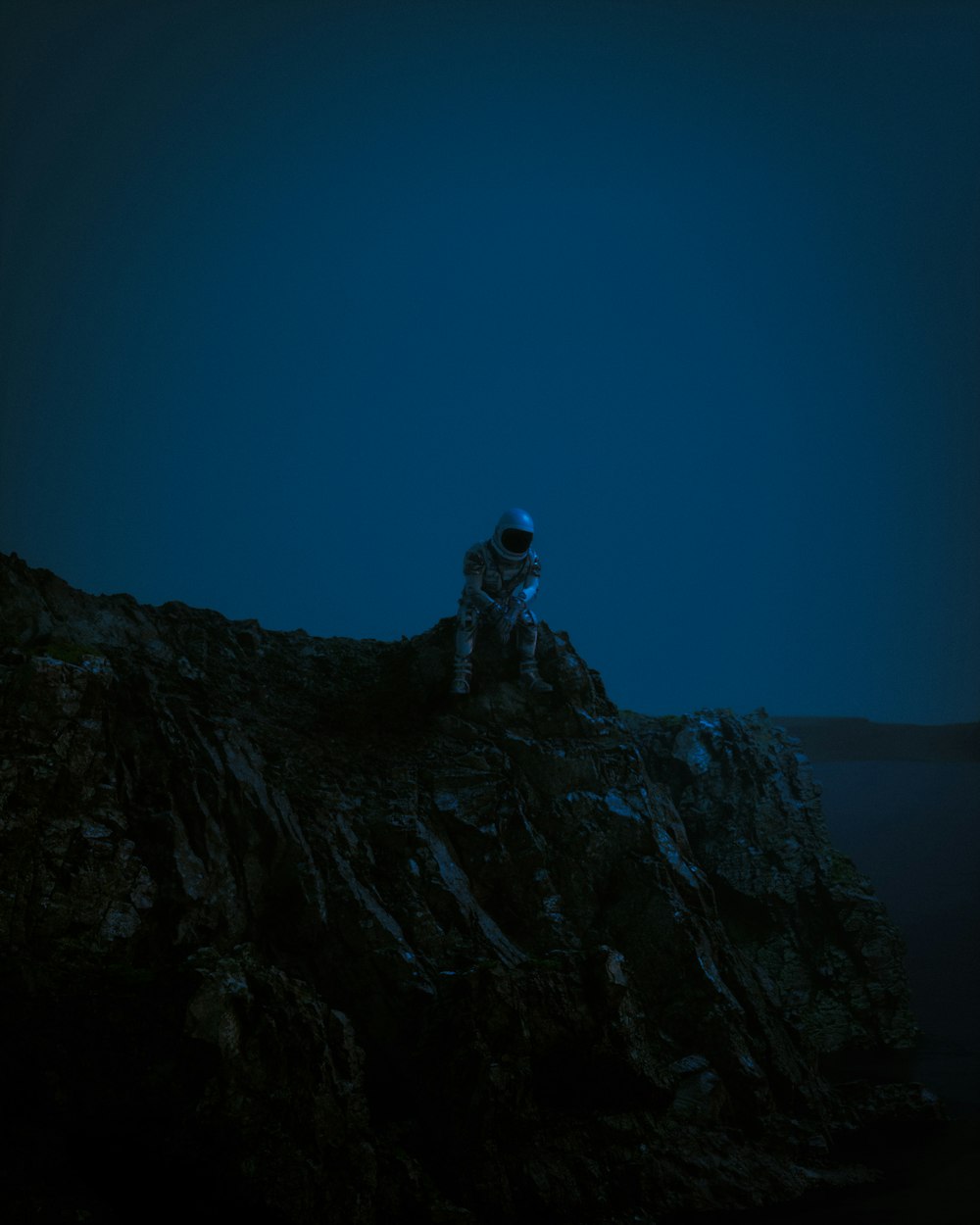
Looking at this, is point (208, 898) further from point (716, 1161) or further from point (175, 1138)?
point (716, 1161)

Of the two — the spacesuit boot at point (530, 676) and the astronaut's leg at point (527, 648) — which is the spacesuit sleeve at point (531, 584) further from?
the spacesuit boot at point (530, 676)

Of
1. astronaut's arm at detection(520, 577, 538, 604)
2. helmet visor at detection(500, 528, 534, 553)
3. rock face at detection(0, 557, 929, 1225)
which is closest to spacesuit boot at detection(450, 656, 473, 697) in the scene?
rock face at detection(0, 557, 929, 1225)

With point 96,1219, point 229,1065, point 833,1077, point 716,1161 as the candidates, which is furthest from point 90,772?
point 833,1077

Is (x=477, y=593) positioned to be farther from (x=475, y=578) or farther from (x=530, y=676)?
(x=530, y=676)

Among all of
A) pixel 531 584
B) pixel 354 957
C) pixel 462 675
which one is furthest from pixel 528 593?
pixel 354 957

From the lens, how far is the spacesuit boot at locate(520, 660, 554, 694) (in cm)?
1568

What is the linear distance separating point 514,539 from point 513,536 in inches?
2.2

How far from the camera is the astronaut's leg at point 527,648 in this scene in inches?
622

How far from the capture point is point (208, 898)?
34.9 ft

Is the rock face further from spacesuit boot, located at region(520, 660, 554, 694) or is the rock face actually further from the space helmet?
the space helmet

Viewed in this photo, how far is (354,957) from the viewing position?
11102mm

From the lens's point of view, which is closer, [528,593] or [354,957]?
[354,957]

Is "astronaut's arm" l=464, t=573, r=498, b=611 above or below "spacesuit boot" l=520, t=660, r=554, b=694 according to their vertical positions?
above

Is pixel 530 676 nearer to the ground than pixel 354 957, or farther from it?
farther from it
